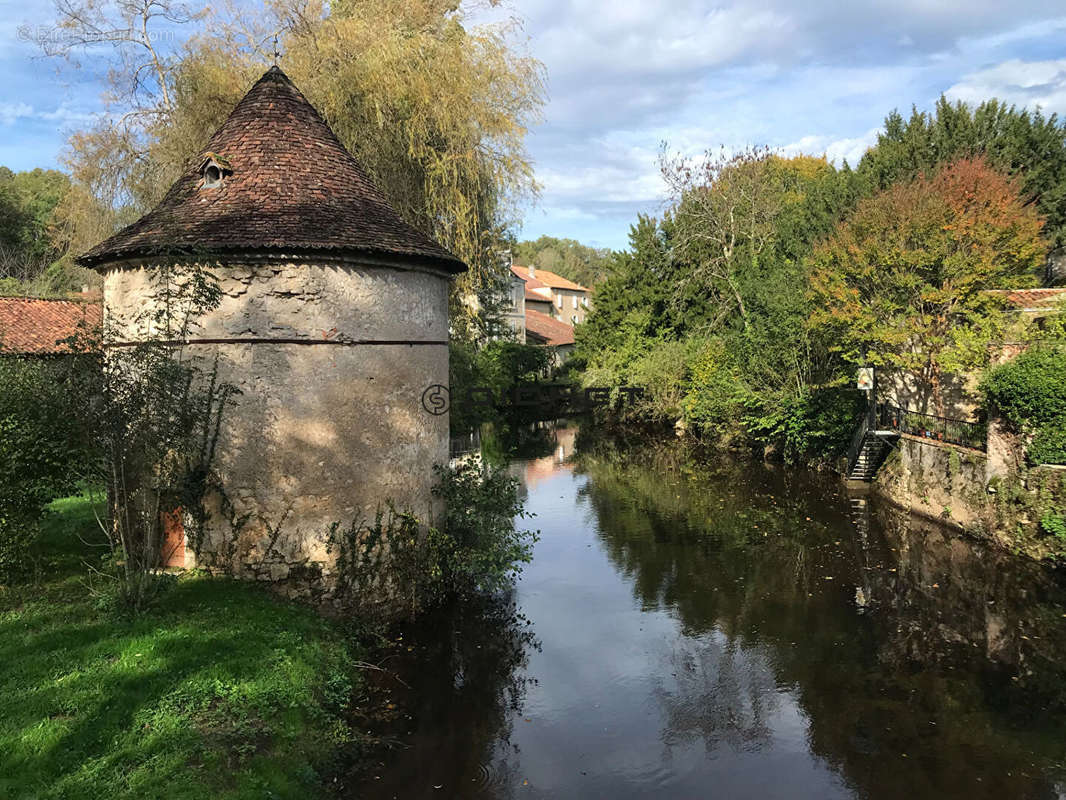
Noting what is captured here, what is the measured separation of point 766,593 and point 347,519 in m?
7.94

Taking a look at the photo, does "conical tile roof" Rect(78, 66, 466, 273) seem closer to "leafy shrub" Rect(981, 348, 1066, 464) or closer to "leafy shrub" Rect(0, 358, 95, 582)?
"leafy shrub" Rect(0, 358, 95, 582)

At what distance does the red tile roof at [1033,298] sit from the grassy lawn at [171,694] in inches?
690

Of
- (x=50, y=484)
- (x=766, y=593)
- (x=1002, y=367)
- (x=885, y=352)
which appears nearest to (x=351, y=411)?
(x=50, y=484)

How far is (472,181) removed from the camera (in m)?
20.1

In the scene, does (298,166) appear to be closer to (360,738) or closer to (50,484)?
(50,484)

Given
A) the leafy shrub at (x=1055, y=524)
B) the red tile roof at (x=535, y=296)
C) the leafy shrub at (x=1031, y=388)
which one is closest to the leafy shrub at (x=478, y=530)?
the leafy shrub at (x=1055, y=524)

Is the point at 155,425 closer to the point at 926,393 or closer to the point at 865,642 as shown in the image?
the point at 865,642

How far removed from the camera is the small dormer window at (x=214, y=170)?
1044 centimetres

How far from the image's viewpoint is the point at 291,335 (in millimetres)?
9781

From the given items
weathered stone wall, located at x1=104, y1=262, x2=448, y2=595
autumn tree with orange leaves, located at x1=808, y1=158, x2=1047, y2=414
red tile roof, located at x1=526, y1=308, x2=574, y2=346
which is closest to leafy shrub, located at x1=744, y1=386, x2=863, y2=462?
autumn tree with orange leaves, located at x1=808, y1=158, x2=1047, y2=414

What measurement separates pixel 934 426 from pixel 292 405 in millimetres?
16951

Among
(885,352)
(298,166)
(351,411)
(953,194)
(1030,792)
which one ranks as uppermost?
(953,194)

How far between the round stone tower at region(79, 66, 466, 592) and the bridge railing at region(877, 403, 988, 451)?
13.7 meters

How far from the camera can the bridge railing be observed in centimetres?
1677
